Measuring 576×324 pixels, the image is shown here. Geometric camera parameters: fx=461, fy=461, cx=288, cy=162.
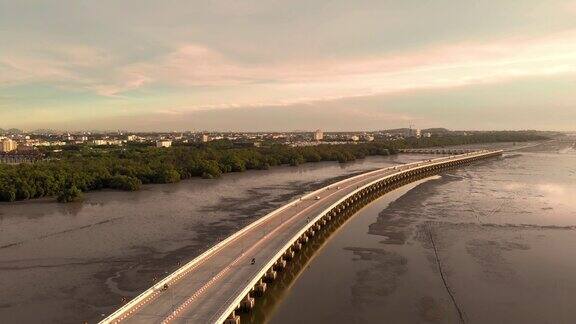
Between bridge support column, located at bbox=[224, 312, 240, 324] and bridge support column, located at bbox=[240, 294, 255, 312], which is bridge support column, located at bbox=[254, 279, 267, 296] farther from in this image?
bridge support column, located at bbox=[224, 312, 240, 324]

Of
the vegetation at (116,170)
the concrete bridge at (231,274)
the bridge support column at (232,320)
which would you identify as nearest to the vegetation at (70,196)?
the vegetation at (116,170)

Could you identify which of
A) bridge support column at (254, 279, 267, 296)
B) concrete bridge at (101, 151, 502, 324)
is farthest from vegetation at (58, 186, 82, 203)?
bridge support column at (254, 279, 267, 296)

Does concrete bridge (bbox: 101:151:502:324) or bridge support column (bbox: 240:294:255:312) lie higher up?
concrete bridge (bbox: 101:151:502:324)

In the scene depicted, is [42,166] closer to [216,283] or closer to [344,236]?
[344,236]

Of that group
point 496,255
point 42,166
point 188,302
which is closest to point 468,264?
A: point 496,255

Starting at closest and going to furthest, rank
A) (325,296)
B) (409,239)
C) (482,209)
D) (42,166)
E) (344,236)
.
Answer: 1. (325,296)
2. (409,239)
3. (344,236)
4. (482,209)
5. (42,166)

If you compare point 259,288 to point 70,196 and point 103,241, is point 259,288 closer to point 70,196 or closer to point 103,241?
point 103,241

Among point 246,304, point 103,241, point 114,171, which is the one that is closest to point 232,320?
point 246,304
